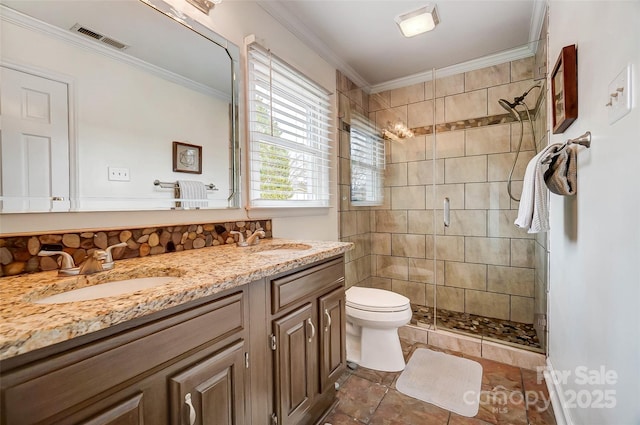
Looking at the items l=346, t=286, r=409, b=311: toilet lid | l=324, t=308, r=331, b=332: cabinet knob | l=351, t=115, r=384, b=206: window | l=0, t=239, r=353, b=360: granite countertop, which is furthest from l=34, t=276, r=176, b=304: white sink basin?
l=351, t=115, r=384, b=206: window

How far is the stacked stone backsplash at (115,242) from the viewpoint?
2.95ft

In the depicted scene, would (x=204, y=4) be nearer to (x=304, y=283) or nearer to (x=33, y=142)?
(x=33, y=142)

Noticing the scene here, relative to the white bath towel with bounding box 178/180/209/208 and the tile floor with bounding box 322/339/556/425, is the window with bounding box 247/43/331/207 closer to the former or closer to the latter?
the white bath towel with bounding box 178/180/209/208

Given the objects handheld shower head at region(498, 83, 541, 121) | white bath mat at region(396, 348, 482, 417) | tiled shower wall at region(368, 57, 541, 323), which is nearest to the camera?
white bath mat at region(396, 348, 482, 417)

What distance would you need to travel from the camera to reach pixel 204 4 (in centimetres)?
144

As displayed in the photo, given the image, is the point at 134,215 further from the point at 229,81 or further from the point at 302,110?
the point at 302,110

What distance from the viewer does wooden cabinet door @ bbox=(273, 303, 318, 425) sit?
1132 millimetres

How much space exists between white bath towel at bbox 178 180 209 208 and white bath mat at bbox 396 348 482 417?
5.35 feet

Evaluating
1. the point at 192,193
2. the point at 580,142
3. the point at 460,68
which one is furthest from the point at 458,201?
the point at 192,193

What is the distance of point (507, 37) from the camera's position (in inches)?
89.0

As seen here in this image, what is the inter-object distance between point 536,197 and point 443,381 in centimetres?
129

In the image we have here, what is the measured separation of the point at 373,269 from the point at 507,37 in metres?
2.39

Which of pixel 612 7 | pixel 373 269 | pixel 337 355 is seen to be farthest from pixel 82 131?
pixel 373 269

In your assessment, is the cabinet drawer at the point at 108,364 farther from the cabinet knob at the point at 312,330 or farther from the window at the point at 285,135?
the window at the point at 285,135
